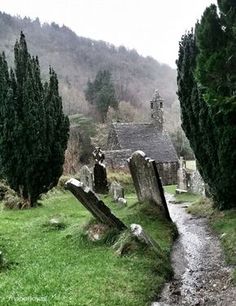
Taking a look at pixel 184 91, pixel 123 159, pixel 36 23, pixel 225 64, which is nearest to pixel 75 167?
pixel 123 159

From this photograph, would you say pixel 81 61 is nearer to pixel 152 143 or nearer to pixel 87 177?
pixel 152 143

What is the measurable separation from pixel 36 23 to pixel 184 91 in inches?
4073

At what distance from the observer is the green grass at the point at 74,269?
714cm

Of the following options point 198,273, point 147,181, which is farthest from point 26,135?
point 198,273

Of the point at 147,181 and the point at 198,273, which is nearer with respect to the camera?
the point at 198,273

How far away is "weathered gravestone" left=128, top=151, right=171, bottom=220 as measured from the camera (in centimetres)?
1345

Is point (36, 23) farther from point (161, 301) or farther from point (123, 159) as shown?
point (161, 301)

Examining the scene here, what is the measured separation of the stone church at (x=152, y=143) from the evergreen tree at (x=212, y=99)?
2070 cm

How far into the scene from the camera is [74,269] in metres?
8.56

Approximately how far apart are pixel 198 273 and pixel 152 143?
34.0 m

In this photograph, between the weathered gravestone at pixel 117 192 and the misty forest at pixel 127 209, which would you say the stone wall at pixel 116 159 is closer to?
the misty forest at pixel 127 209

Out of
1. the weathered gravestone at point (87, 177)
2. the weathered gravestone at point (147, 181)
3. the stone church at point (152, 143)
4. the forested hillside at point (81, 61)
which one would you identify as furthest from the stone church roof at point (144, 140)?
the forested hillside at point (81, 61)

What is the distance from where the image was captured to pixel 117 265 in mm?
8750

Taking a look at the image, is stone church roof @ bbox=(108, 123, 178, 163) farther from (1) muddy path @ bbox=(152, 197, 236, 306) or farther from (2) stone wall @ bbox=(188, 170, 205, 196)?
(1) muddy path @ bbox=(152, 197, 236, 306)
